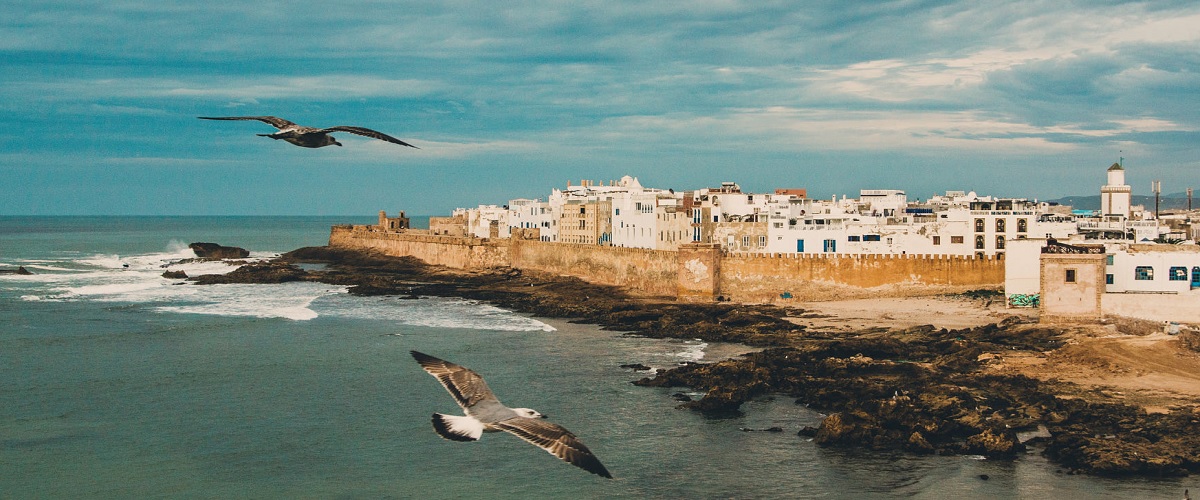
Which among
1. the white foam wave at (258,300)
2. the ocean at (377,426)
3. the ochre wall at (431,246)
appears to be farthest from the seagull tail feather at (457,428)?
the ochre wall at (431,246)

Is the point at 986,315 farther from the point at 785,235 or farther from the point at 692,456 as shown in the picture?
the point at 692,456

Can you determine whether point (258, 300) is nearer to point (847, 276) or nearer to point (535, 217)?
point (847, 276)

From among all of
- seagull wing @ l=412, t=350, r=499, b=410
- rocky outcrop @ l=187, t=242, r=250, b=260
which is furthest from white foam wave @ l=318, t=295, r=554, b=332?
rocky outcrop @ l=187, t=242, r=250, b=260

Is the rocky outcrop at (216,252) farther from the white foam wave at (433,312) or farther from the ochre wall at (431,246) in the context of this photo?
the white foam wave at (433,312)

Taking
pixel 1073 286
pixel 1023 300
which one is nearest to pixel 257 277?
pixel 1023 300

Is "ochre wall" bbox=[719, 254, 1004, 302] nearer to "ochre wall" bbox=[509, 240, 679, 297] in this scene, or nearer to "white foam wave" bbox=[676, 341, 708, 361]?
"ochre wall" bbox=[509, 240, 679, 297]

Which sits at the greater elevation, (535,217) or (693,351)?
(535,217)

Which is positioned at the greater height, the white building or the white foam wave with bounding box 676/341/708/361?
the white building
